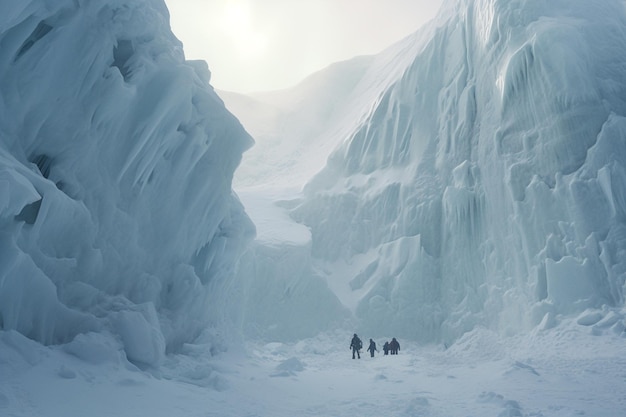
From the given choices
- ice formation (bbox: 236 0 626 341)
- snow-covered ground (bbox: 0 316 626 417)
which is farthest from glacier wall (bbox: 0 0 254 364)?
ice formation (bbox: 236 0 626 341)

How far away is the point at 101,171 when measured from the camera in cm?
1033

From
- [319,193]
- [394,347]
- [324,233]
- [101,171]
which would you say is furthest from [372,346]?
[101,171]

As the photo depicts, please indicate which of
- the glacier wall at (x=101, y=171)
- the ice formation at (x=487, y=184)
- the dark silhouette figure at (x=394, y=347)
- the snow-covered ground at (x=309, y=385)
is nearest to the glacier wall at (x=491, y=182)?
the ice formation at (x=487, y=184)

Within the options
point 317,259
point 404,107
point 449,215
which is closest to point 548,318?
point 449,215

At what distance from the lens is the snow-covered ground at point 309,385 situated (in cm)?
695

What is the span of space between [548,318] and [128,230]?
14.4 meters

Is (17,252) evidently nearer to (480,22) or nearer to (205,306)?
(205,306)

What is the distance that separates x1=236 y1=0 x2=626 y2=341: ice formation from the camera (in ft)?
61.0

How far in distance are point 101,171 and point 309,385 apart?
22.1 feet

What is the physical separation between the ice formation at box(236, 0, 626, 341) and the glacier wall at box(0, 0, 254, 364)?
42.6 ft

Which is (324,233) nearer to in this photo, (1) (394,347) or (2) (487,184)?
(1) (394,347)

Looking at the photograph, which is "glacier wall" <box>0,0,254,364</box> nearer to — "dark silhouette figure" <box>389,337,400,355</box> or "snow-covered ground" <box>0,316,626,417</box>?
"snow-covered ground" <box>0,316,626,417</box>

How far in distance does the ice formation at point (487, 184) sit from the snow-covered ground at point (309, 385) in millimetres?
3342

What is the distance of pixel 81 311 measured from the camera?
9.27m
